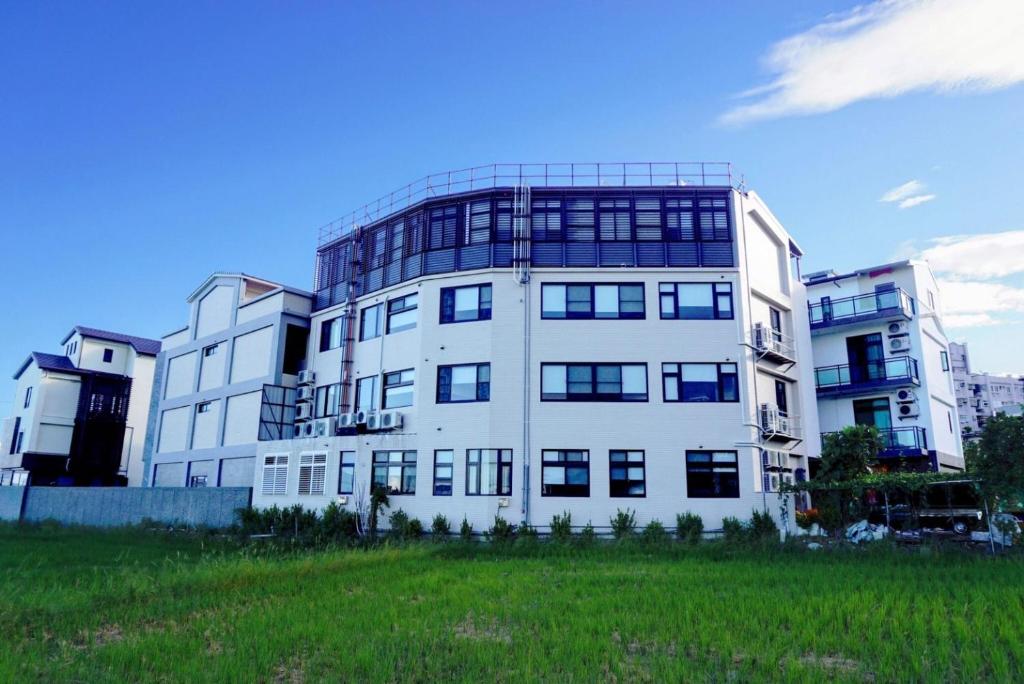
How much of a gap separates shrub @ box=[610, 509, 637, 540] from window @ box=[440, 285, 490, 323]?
8.87 metres

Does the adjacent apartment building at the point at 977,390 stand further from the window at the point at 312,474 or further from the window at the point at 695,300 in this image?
the window at the point at 312,474

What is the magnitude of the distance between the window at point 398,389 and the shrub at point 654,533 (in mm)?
10251

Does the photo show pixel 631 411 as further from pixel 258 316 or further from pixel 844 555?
pixel 258 316

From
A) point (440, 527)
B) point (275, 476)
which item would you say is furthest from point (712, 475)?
point (275, 476)

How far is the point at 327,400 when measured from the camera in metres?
32.0

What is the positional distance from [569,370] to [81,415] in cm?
3898

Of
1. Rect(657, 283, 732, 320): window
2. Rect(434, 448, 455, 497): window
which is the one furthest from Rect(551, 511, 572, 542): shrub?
Rect(657, 283, 732, 320): window

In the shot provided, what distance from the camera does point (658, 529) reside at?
2408cm

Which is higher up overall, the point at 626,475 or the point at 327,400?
the point at 327,400

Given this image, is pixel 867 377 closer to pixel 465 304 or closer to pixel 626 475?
pixel 626 475

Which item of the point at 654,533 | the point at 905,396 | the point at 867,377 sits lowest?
the point at 654,533

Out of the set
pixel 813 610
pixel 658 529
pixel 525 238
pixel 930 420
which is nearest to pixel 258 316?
pixel 525 238

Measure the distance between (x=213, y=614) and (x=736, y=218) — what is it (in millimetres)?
23426

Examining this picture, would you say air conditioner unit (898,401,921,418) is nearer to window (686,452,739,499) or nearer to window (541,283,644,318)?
window (686,452,739,499)
